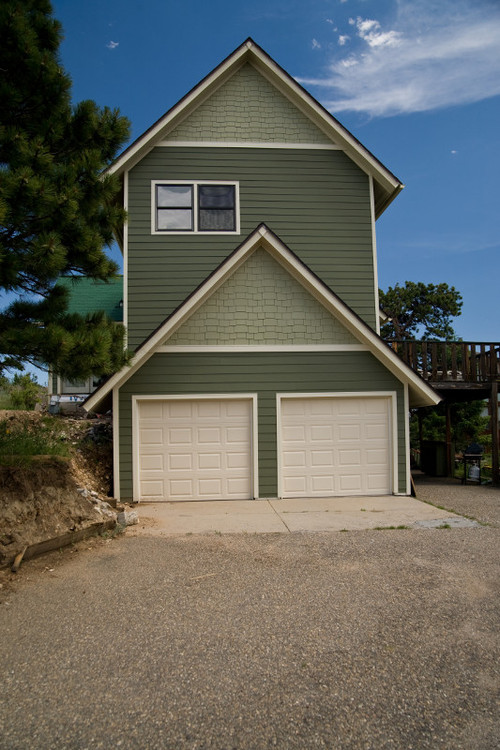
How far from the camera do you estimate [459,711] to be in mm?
2885

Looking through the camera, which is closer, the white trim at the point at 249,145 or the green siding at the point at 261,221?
the green siding at the point at 261,221

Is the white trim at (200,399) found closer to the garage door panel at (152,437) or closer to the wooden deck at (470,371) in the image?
the garage door panel at (152,437)

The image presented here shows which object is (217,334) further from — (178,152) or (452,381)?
(452,381)

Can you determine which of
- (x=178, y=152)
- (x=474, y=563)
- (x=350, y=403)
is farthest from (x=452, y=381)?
(x=178, y=152)

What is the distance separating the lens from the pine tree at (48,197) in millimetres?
5961

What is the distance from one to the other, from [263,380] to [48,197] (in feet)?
17.5

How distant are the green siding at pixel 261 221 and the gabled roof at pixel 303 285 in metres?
1.20

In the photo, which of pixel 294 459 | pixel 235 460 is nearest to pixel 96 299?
pixel 235 460

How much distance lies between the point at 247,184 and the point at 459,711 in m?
10.3

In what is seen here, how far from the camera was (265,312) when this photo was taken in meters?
9.98

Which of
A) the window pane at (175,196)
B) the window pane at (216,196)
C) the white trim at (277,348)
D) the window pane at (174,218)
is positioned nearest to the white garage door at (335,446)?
the white trim at (277,348)

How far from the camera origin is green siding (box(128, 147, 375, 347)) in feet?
35.2

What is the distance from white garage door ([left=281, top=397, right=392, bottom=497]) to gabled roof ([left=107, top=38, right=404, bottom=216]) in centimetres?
537

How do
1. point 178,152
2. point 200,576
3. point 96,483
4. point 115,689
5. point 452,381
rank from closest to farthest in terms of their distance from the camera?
point 115,689
point 200,576
point 96,483
point 178,152
point 452,381
